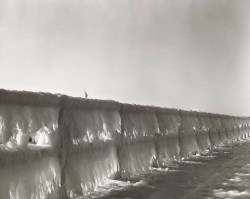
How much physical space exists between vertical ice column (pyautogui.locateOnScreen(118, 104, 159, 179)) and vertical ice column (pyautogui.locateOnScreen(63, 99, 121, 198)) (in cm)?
31

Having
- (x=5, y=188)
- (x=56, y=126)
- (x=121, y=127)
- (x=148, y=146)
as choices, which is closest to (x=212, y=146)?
(x=148, y=146)

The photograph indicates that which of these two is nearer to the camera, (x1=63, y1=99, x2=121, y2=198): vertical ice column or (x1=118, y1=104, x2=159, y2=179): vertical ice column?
(x1=63, y1=99, x2=121, y2=198): vertical ice column

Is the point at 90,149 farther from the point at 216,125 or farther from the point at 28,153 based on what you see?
the point at 216,125

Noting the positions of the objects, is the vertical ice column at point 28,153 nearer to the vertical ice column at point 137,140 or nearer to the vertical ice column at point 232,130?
the vertical ice column at point 137,140

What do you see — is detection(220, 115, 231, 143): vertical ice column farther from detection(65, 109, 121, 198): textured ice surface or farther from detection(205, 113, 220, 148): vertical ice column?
detection(65, 109, 121, 198): textured ice surface

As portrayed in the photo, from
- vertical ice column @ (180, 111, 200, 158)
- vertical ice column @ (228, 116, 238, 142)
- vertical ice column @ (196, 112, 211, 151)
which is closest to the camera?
vertical ice column @ (180, 111, 200, 158)

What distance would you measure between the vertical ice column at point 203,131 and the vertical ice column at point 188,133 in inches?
17.3

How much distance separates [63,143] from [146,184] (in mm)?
1763

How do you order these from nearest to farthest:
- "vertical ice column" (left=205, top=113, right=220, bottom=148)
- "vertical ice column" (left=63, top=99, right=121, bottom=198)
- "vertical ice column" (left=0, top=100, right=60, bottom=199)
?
"vertical ice column" (left=0, top=100, right=60, bottom=199)
"vertical ice column" (left=63, top=99, right=121, bottom=198)
"vertical ice column" (left=205, top=113, right=220, bottom=148)

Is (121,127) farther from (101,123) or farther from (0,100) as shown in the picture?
(0,100)

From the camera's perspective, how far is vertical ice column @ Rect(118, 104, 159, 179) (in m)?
6.29

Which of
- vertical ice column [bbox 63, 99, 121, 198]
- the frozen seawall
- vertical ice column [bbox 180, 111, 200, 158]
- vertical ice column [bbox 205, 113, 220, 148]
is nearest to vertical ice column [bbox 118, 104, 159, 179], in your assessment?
the frozen seawall

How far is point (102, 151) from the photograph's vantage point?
542 cm

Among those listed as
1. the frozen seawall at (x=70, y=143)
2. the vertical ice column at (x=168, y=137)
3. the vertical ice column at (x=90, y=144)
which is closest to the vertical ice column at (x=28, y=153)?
the frozen seawall at (x=70, y=143)
